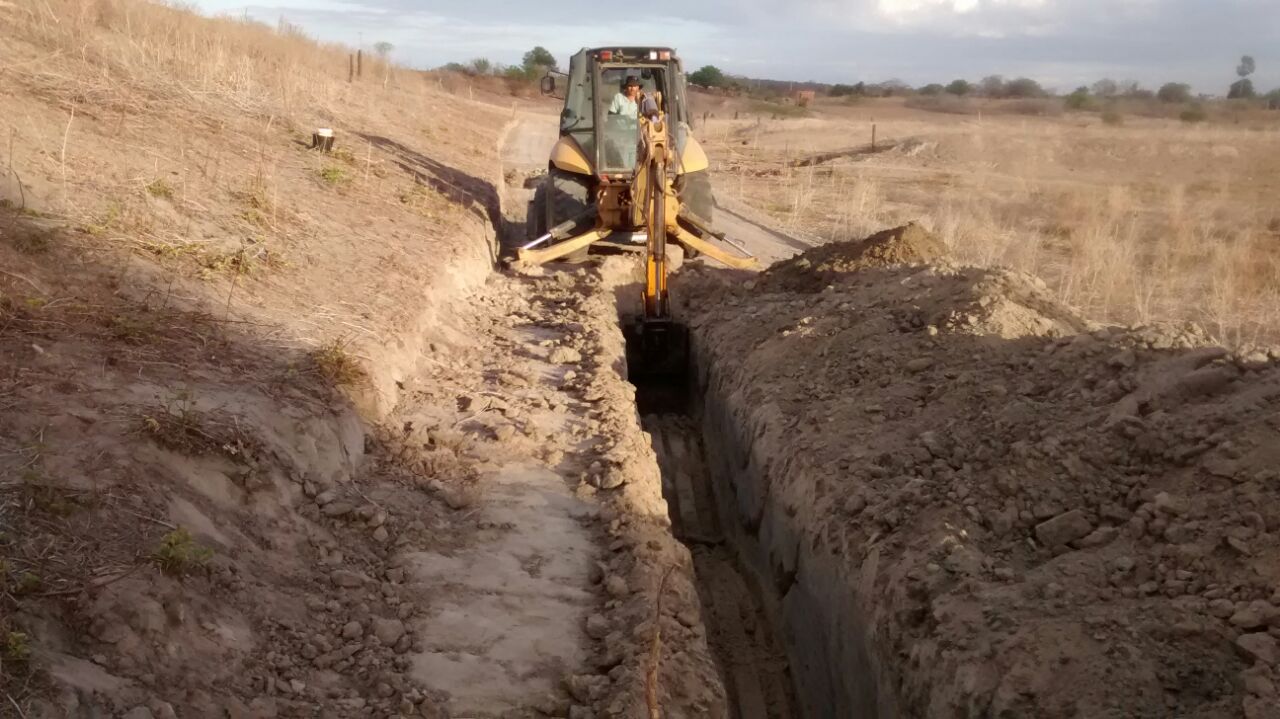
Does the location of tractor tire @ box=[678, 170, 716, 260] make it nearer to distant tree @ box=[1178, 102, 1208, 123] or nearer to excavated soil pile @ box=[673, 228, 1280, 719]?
excavated soil pile @ box=[673, 228, 1280, 719]

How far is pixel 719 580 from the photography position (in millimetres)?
6121

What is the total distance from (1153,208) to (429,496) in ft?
52.7

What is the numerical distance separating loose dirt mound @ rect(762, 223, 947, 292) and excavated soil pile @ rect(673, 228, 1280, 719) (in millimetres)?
1733

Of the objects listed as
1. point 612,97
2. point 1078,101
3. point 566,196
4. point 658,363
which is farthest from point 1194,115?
point 658,363

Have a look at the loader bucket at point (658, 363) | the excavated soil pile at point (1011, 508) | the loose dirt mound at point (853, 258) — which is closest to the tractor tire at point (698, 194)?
the loose dirt mound at point (853, 258)

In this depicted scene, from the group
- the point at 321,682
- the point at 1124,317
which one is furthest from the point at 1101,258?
the point at 321,682

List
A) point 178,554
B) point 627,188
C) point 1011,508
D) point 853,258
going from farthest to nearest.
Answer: point 627,188 < point 853,258 < point 1011,508 < point 178,554

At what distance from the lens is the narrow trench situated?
517 cm

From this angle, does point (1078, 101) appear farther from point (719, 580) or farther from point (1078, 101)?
point (719, 580)

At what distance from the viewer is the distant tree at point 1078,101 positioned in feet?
138

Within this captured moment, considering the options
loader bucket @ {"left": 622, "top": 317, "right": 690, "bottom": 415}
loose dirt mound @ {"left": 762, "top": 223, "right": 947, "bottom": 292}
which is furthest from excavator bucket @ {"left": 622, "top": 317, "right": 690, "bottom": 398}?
loose dirt mound @ {"left": 762, "top": 223, "right": 947, "bottom": 292}

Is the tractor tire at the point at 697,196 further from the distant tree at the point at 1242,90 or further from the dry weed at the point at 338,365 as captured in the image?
the distant tree at the point at 1242,90

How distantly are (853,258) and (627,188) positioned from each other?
Answer: 2.28m

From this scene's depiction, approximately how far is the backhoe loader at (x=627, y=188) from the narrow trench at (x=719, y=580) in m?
0.61
